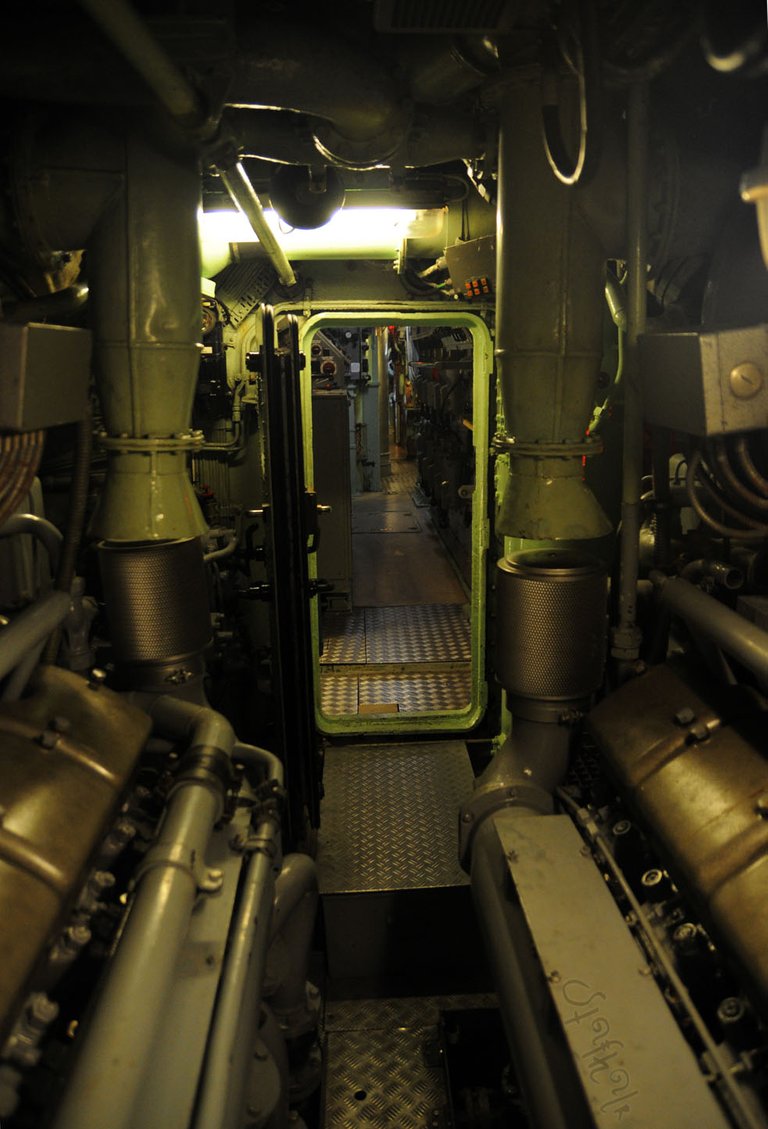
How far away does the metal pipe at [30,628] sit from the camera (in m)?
1.82

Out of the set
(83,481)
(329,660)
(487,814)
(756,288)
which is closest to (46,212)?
(83,481)

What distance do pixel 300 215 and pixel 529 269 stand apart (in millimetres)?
1300

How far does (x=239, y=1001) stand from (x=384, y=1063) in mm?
1375

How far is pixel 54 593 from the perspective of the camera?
2086 millimetres

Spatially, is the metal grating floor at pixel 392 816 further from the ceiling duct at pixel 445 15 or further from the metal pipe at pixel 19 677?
the ceiling duct at pixel 445 15

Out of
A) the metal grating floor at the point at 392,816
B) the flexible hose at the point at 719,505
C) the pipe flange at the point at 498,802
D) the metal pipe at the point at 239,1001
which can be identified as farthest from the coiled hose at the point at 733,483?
the metal grating floor at the point at 392,816

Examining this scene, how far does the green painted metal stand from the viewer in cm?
404

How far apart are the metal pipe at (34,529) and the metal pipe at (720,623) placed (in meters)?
1.71

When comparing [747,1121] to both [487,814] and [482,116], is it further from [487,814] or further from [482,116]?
[482,116]

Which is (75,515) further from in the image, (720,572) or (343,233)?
(343,233)

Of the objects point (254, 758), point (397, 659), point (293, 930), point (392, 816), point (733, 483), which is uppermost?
point (733, 483)

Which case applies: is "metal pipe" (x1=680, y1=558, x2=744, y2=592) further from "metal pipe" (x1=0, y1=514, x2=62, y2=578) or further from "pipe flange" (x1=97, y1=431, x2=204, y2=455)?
"metal pipe" (x1=0, y1=514, x2=62, y2=578)

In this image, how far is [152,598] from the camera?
2.67 metres

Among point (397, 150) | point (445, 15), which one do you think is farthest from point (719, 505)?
point (397, 150)
